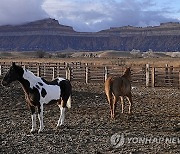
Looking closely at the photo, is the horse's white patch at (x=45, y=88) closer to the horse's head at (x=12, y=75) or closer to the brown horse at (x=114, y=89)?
the horse's head at (x=12, y=75)

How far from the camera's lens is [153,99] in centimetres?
1852

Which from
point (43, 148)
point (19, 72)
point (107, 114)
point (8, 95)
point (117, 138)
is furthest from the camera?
point (8, 95)

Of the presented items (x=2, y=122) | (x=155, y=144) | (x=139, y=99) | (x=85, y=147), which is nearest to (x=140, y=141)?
(x=155, y=144)

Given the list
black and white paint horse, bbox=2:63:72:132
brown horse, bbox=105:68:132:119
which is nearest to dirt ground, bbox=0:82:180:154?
brown horse, bbox=105:68:132:119

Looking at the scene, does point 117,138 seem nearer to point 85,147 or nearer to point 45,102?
point 85,147

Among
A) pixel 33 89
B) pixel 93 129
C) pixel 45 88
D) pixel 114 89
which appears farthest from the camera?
pixel 114 89

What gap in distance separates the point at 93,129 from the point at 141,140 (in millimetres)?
1940

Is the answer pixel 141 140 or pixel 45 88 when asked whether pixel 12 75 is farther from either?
pixel 141 140

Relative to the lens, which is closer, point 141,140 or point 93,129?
point 141,140

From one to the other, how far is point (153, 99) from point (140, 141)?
→ 9183mm

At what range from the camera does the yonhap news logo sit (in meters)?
9.32

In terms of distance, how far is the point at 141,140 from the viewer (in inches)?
377

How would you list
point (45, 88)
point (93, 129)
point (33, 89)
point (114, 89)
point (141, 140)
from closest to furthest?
point (141, 140)
point (33, 89)
point (93, 129)
point (45, 88)
point (114, 89)

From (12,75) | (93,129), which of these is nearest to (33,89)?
(12,75)
